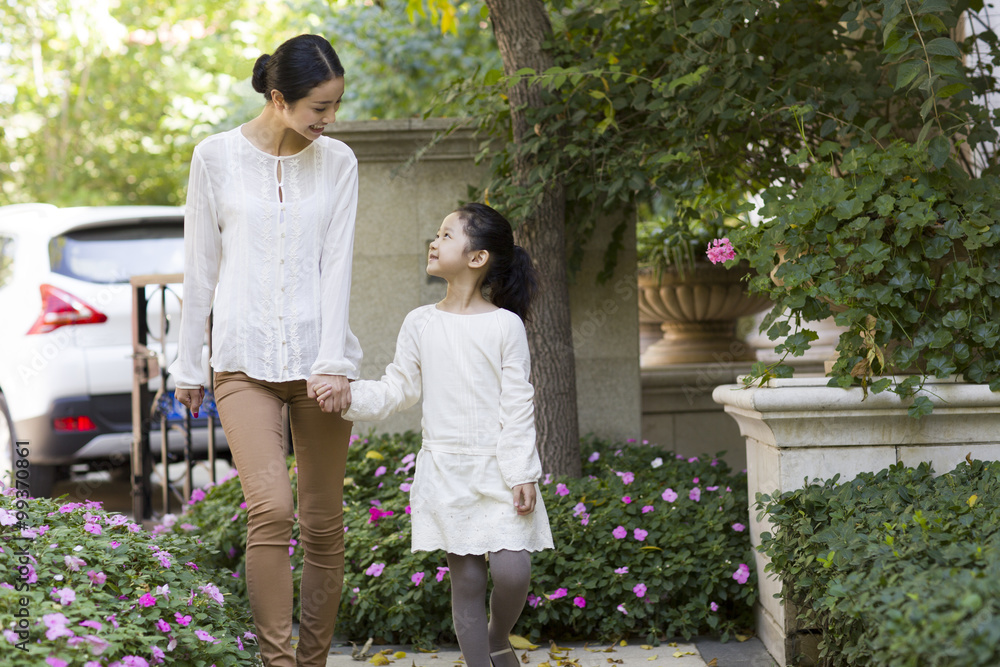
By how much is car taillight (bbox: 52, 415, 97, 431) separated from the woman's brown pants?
2.87 metres

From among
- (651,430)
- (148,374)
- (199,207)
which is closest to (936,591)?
(199,207)

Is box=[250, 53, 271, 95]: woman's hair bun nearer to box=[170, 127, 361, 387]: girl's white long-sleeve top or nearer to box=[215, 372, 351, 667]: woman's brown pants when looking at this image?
box=[170, 127, 361, 387]: girl's white long-sleeve top

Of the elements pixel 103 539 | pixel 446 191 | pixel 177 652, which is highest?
pixel 446 191

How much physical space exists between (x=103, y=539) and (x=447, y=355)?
1094 millimetres

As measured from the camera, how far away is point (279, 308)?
7.51ft

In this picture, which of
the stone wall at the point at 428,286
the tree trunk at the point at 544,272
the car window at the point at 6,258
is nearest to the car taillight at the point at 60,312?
the car window at the point at 6,258

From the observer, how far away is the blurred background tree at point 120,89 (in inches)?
467

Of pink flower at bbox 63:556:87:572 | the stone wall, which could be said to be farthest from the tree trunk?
pink flower at bbox 63:556:87:572

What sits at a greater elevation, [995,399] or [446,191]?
[446,191]

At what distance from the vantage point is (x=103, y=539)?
244cm

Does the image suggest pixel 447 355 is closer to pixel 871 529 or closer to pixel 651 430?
pixel 871 529

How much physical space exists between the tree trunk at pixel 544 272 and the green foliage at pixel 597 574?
0.39m

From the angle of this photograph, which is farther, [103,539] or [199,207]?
[103,539]

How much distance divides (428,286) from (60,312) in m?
1.99
